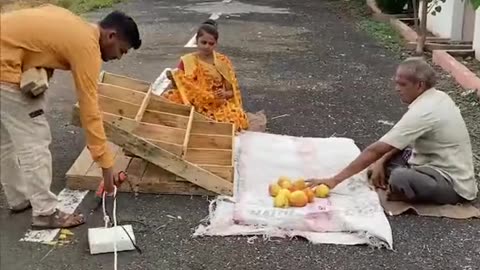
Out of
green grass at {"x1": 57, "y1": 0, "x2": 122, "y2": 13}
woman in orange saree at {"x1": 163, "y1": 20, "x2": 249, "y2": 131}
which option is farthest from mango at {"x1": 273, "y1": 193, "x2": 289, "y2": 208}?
green grass at {"x1": 57, "y1": 0, "x2": 122, "y2": 13}

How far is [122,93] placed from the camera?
6.36 meters

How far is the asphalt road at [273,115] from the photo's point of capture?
4.62 metres

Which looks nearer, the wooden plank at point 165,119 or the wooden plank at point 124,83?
the wooden plank at point 165,119

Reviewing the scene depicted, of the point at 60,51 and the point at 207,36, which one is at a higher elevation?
the point at 60,51

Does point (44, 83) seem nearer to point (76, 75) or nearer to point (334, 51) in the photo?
point (76, 75)

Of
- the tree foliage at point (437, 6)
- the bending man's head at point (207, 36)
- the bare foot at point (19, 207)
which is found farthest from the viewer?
the tree foliage at point (437, 6)

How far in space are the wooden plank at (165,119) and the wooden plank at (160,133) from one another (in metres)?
0.28

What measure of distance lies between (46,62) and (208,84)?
8.73 feet

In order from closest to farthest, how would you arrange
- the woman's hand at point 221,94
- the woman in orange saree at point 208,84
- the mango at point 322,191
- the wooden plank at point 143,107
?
the mango at point 322,191
the wooden plank at point 143,107
the woman in orange saree at point 208,84
the woman's hand at point 221,94

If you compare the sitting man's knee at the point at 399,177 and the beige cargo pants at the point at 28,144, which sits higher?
the beige cargo pants at the point at 28,144

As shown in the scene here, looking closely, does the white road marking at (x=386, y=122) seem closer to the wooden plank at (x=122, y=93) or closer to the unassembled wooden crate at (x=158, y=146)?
the unassembled wooden crate at (x=158, y=146)

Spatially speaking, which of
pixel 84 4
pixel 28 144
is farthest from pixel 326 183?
pixel 84 4

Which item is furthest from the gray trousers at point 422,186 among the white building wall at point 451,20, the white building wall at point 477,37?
the white building wall at point 451,20

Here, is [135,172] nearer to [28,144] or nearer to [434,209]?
[28,144]
